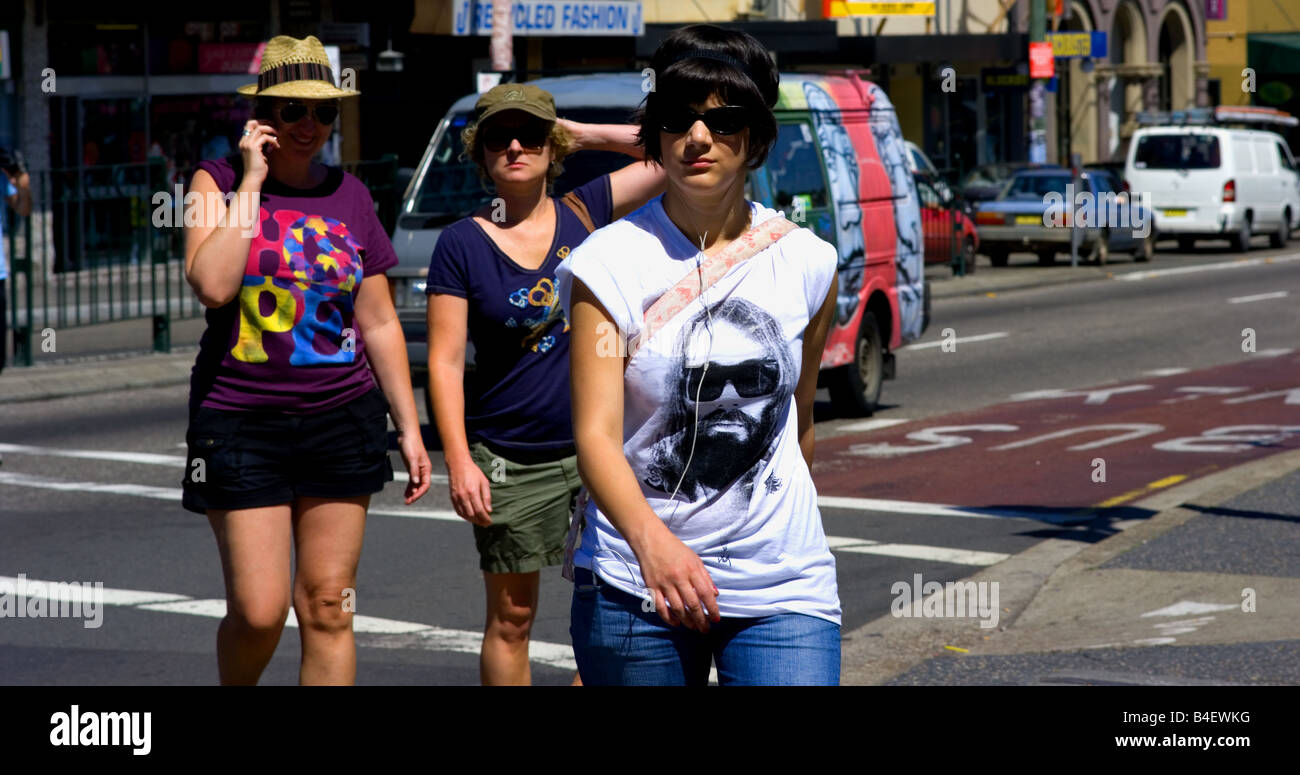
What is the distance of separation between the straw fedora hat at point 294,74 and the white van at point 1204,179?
29704 millimetres

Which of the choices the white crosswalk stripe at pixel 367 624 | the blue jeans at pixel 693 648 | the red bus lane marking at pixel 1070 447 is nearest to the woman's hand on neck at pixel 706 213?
the blue jeans at pixel 693 648

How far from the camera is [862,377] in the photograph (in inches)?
527

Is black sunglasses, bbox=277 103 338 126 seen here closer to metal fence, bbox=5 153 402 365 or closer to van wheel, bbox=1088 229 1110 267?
metal fence, bbox=5 153 402 365

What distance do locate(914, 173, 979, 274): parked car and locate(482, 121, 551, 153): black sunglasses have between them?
19702 millimetres

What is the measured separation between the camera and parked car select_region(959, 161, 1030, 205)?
32.2 meters

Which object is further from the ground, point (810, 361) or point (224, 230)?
point (224, 230)

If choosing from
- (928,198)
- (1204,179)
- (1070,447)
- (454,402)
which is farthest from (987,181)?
(454,402)

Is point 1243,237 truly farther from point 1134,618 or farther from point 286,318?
point 286,318

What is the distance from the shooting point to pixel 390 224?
1931 cm

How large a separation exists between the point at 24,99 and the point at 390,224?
23.1 feet

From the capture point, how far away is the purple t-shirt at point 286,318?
479cm

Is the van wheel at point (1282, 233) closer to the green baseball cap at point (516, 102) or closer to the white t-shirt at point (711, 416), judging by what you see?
the green baseball cap at point (516, 102)

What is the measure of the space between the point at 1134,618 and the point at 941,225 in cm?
1988
